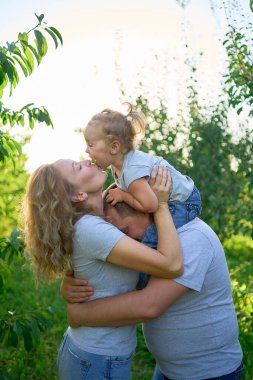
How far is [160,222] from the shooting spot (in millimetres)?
2676

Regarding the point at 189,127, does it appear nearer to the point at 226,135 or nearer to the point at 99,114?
the point at 226,135

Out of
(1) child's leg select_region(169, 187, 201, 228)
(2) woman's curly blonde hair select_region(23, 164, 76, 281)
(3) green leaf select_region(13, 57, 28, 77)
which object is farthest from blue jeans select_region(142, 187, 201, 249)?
(3) green leaf select_region(13, 57, 28, 77)

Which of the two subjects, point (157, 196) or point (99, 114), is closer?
point (157, 196)

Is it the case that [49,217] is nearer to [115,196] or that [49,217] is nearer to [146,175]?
[115,196]

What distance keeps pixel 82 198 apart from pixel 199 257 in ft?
1.74

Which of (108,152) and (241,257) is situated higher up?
(108,152)

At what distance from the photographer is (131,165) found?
305 cm

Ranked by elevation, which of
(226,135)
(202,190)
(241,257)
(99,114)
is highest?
(99,114)

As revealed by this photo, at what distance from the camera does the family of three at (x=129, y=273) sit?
8.64 feet

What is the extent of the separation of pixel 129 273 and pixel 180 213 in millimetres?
343

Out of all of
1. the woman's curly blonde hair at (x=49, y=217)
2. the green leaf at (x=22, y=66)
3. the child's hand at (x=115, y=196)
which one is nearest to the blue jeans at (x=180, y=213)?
the child's hand at (x=115, y=196)

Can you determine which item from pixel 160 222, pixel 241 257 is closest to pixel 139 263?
pixel 160 222

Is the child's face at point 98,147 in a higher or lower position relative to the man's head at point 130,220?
higher

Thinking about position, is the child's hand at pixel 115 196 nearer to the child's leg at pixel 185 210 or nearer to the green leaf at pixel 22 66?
the child's leg at pixel 185 210
